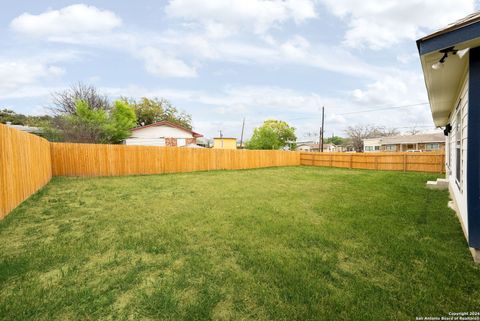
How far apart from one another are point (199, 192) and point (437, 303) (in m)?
6.40

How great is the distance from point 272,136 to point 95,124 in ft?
97.1

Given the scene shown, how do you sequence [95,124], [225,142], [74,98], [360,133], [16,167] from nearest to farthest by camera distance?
[16,167] < [95,124] < [74,98] < [225,142] < [360,133]

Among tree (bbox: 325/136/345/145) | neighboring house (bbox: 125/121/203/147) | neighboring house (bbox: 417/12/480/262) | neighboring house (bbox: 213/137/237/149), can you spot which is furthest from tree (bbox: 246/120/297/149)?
tree (bbox: 325/136/345/145)

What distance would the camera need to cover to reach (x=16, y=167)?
213 inches

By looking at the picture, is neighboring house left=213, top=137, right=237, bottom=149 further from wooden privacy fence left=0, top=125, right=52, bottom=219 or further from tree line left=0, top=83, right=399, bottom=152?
wooden privacy fence left=0, top=125, right=52, bottom=219

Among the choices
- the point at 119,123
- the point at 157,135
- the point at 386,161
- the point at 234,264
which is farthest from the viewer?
the point at 157,135

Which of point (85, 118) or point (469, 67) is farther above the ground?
point (85, 118)

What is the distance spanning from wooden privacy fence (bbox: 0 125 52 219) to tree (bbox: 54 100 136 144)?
10753mm

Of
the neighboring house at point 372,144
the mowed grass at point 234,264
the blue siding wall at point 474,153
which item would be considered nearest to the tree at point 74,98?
the mowed grass at point 234,264

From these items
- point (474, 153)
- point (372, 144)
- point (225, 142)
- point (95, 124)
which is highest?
point (95, 124)

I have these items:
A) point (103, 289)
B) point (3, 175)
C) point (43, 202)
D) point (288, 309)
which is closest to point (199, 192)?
point (43, 202)

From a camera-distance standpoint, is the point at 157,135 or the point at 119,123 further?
the point at 157,135

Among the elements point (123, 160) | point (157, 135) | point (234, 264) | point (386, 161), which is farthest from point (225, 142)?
point (234, 264)

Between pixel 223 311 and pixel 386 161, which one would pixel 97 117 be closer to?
pixel 223 311
